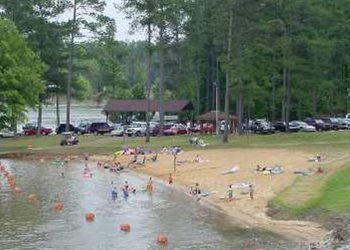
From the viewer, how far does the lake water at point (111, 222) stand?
2656 cm

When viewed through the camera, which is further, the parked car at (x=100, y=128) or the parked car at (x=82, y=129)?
the parked car at (x=82, y=129)

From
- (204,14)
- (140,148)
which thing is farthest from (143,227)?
(204,14)

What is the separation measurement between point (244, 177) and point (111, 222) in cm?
1342

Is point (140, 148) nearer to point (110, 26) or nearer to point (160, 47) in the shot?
point (160, 47)

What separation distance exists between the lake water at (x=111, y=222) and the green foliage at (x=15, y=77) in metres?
23.8

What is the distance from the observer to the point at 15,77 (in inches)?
2721

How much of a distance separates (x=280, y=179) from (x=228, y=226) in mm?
11932

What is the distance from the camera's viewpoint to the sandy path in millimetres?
29406

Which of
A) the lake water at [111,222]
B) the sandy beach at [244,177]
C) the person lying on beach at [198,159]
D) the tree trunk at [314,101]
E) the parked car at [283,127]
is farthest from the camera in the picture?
the tree trunk at [314,101]

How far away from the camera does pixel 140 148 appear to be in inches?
2517

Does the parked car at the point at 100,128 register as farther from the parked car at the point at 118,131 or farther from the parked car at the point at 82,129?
the parked car at the point at 118,131

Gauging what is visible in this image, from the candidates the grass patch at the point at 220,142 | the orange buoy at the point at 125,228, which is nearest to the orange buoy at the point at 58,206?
the orange buoy at the point at 125,228

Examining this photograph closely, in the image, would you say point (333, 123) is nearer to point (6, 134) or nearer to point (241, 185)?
point (6, 134)

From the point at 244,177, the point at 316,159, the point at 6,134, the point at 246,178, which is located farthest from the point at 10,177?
the point at 6,134
